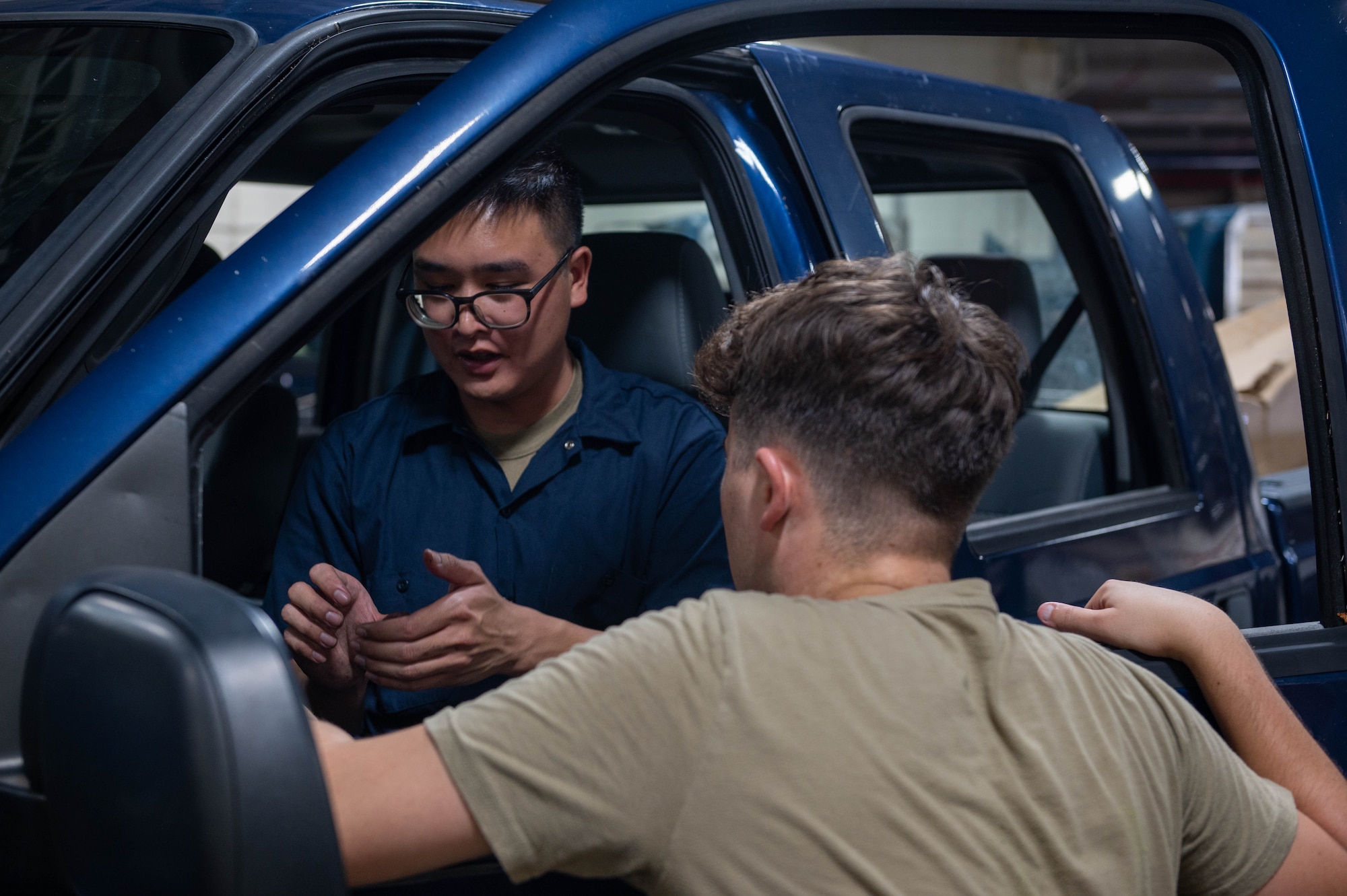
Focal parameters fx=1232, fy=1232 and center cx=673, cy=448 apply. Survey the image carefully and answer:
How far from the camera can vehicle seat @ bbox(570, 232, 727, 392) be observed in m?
2.31

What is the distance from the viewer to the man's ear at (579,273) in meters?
2.01

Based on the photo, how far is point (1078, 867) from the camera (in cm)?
108

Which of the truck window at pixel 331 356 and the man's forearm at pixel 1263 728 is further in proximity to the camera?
the truck window at pixel 331 356

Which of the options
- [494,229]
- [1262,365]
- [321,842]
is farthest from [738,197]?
[1262,365]

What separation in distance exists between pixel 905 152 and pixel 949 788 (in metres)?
1.52

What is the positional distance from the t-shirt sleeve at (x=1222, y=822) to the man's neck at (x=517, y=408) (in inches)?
43.2

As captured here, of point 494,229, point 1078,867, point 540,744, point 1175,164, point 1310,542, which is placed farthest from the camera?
point 1175,164

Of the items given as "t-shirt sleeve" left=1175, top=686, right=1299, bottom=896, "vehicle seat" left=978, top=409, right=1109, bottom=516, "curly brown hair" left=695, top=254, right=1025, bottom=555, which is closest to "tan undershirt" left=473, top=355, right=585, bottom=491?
"curly brown hair" left=695, top=254, right=1025, bottom=555

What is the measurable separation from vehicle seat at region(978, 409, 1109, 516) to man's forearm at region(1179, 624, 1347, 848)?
1.38m

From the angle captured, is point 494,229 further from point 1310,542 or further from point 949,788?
point 1310,542

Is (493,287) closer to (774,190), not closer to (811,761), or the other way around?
(774,190)

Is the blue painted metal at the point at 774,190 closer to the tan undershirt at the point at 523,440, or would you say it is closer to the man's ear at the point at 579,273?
the man's ear at the point at 579,273

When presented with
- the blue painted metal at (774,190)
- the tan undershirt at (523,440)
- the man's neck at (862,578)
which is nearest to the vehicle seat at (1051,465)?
the blue painted metal at (774,190)

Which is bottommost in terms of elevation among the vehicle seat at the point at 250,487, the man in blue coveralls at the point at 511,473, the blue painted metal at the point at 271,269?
the vehicle seat at the point at 250,487
